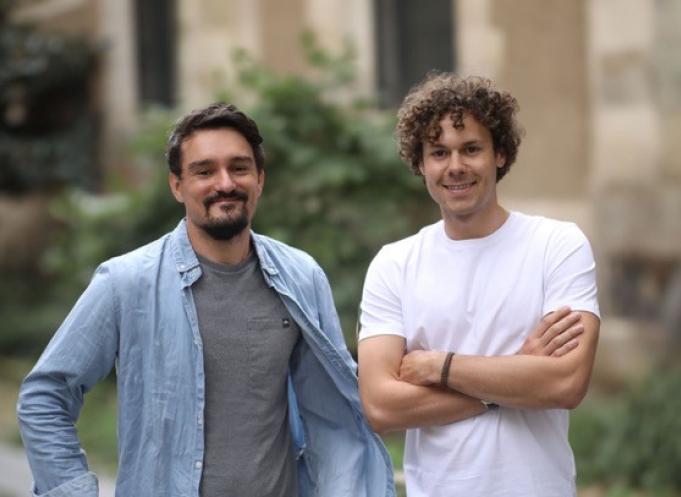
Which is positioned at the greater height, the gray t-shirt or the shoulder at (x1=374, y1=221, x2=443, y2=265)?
the shoulder at (x1=374, y1=221, x2=443, y2=265)

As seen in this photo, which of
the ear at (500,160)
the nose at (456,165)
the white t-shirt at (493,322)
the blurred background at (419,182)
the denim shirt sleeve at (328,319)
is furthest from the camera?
the blurred background at (419,182)

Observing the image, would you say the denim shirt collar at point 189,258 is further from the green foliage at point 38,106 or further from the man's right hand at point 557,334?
the green foliage at point 38,106

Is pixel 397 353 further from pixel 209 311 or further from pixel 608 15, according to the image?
pixel 608 15

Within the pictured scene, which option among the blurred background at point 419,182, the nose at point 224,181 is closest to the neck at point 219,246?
the nose at point 224,181

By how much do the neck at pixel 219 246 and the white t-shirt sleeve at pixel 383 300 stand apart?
0.37 m

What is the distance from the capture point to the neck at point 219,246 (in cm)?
386

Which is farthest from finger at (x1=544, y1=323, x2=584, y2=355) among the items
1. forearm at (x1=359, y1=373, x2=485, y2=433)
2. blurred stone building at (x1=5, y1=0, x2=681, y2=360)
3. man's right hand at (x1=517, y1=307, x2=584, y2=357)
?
blurred stone building at (x1=5, y1=0, x2=681, y2=360)

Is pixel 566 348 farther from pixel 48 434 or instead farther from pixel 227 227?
pixel 48 434

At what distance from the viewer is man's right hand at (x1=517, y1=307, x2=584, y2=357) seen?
3.68 metres

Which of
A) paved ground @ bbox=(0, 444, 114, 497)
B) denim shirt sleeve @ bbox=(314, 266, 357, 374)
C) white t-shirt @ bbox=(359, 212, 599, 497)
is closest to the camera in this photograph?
white t-shirt @ bbox=(359, 212, 599, 497)

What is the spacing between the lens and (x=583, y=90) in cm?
889

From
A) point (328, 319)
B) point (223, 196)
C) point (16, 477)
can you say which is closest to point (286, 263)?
point (328, 319)

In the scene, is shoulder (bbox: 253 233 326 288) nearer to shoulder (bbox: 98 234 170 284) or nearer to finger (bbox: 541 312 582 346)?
shoulder (bbox: 98 234 170 284)

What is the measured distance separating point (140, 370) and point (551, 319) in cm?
110
